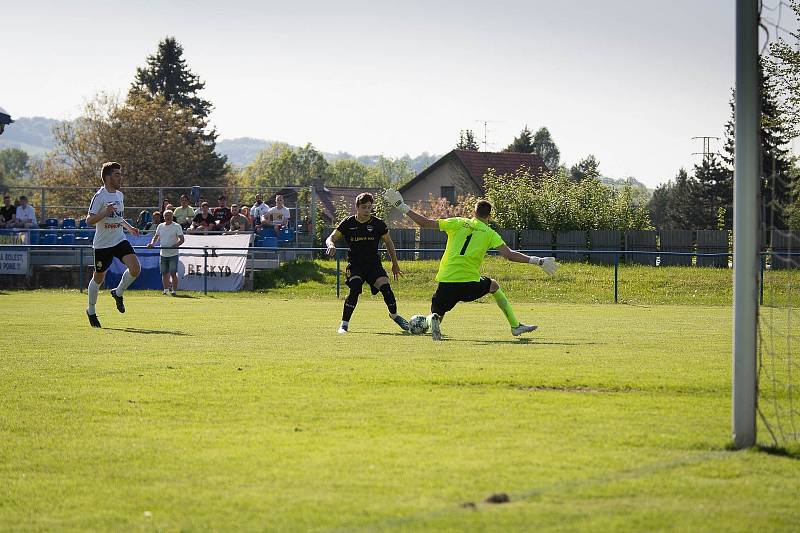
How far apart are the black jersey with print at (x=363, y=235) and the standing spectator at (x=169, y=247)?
14227mm

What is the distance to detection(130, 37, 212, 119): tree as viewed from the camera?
336ft

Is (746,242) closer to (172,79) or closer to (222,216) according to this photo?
(222,216)

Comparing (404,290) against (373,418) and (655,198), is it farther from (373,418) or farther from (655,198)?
(655,198)

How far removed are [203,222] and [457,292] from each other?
21268 mm

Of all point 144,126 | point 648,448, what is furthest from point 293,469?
point 144,126

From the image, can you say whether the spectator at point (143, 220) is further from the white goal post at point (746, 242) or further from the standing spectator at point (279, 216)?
the white goal post at point (746, 242)

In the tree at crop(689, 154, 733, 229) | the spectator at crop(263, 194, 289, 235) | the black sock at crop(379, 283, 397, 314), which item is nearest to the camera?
the black sock at crop(379, 283, 397, 314)

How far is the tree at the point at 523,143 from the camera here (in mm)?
124188

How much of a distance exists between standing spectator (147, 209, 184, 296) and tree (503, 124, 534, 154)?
95.3 meters

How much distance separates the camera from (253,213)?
3753 centimetres

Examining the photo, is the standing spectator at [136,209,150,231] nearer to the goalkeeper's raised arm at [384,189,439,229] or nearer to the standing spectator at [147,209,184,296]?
the standing spectator at [147,209,184,296]

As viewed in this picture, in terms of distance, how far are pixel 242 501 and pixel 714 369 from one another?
704 cm

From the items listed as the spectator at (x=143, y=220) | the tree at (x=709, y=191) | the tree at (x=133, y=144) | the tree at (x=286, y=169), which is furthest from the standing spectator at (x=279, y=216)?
the tree at (x=286, y=169)

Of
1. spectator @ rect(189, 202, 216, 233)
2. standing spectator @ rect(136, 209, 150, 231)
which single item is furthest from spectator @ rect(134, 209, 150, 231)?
spectator @ rect(189, 202, 216, 233)
